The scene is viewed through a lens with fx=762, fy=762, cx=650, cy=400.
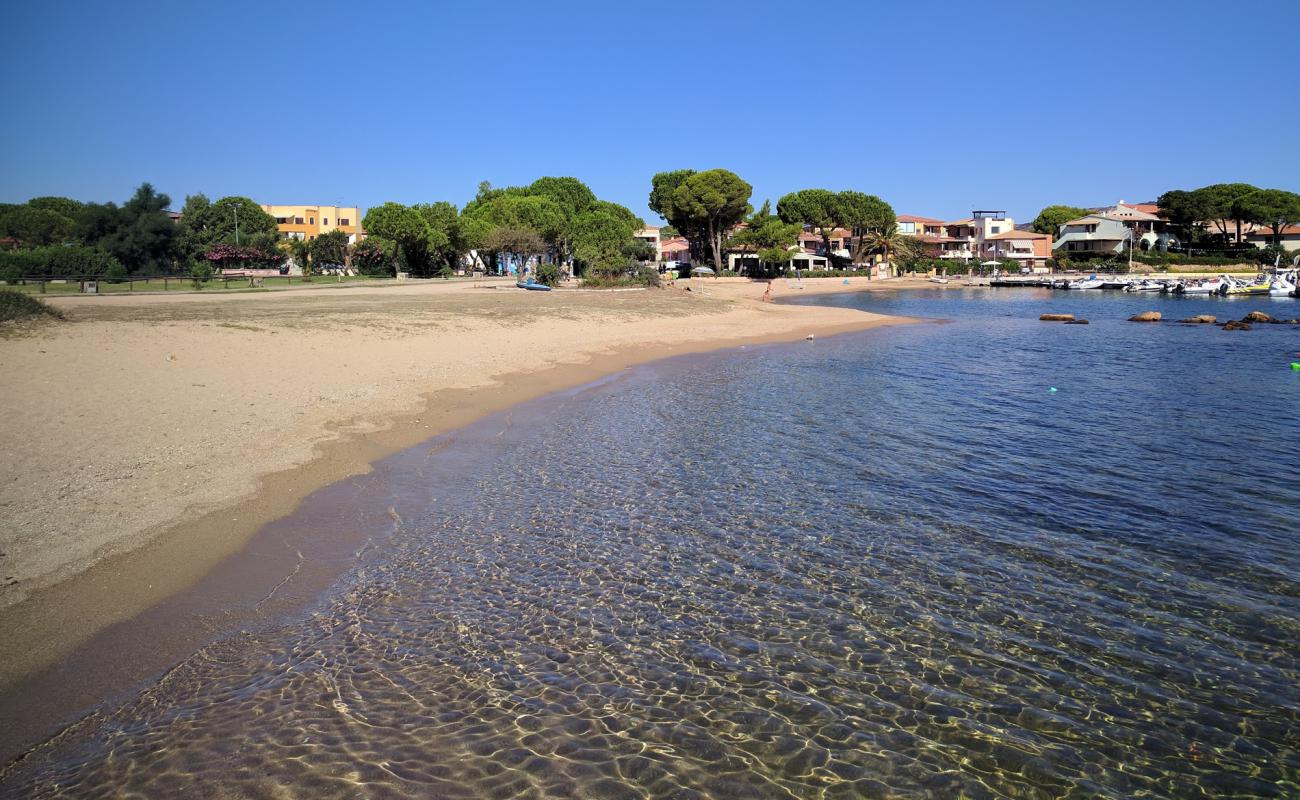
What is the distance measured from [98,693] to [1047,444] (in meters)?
15.3

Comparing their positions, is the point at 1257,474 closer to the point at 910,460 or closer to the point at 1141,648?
the point at 910,460

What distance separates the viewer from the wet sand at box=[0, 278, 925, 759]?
7637 millimetres

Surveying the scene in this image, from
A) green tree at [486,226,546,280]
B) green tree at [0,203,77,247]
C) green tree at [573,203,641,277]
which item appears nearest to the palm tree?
green tree at [573,203,641,277]

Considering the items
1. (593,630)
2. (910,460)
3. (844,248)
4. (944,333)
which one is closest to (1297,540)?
(910,460)

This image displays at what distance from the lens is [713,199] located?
8856 centimetres

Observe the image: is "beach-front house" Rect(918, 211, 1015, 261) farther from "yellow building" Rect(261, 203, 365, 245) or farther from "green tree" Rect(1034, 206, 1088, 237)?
"yellow building" Rect(261, 203, 365, 245)

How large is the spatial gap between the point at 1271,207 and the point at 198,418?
448ft

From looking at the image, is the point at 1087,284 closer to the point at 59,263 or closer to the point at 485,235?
the point at 485,235

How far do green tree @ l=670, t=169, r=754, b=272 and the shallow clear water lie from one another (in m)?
78.2

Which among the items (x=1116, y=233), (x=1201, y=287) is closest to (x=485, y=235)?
(x=1201, y=287)

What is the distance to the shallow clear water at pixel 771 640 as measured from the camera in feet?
16.9

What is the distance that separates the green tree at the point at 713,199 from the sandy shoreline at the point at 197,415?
59.8 meters

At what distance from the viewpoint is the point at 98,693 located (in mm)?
5895

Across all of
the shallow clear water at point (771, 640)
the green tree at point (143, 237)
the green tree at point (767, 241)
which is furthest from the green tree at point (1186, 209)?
the green tree at point (143, 237)
